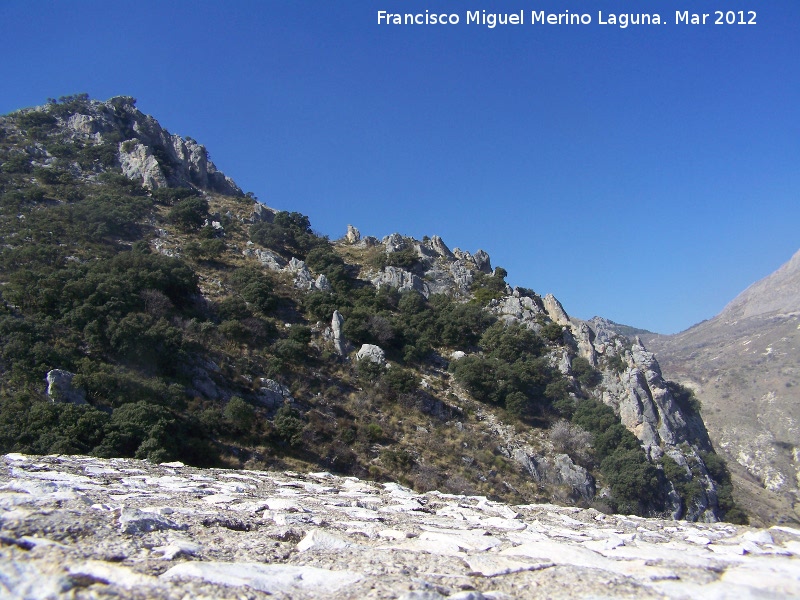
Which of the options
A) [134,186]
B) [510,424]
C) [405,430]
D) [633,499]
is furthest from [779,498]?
[134,186]

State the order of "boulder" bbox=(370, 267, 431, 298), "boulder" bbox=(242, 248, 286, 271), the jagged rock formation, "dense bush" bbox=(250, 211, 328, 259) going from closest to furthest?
the jagged rock formation → "boulder" bbox=(242, 248, 286, 271) → "boulder" bbox=(370, 267, 431, 298) → "dense bush" bbox=(250, 211, 328, 259)

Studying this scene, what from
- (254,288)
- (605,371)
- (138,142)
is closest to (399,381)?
(254,288)

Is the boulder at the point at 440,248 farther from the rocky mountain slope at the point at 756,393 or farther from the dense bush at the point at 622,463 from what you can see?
the rocky mountain slope at the point at 756,393

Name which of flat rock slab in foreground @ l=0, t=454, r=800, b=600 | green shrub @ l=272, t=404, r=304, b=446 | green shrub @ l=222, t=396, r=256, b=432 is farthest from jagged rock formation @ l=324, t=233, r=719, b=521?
flat rock slab in foreground @ l=0, t=454, r=800, b=600

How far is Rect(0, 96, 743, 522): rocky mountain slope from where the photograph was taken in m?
20.2

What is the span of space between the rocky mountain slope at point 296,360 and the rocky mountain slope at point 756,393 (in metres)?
13.1

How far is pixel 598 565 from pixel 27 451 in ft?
58.1

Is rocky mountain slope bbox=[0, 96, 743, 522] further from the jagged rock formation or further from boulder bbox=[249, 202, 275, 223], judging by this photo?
boulder bbox=[249, 202, 275, 223]

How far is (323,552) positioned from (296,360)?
79.5 feet

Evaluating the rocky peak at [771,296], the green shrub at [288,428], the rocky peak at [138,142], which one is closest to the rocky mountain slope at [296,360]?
the green shrub at [288,428]

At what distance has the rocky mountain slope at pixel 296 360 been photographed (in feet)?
66.3

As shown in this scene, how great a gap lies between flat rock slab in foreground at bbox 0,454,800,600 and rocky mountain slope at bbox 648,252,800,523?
3571 centimetres

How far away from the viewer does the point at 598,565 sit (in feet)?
15.5

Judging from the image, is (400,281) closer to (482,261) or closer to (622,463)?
(482,261)
